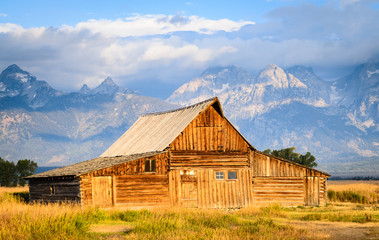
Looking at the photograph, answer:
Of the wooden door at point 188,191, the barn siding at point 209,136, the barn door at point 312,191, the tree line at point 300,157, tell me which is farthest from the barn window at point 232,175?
the tree line at point 300,157

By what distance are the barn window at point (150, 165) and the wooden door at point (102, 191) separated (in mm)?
2797

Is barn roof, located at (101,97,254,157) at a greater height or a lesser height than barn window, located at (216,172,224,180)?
greater

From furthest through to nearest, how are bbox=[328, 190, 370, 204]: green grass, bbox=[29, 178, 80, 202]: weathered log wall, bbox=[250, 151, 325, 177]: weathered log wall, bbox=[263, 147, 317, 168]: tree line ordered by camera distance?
bbox=[263, 147, 317, 168]: tree line, bbox=[328, 190, 370, 204]: green grass, bbox=[250, 151, 325, 177]: weathered log wall, bbox=[29, 178, 80, 202]: weathered log wall

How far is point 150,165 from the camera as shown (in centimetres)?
3822

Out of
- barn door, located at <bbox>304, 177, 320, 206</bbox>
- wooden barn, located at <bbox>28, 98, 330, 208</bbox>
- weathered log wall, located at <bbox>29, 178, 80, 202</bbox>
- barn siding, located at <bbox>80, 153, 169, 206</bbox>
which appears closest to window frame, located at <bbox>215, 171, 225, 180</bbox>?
wooden barn, located at <bbox>28, 98, 330, 208</bbox>

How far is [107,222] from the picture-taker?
27.6m

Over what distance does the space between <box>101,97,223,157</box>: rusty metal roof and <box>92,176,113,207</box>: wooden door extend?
4.69 meters

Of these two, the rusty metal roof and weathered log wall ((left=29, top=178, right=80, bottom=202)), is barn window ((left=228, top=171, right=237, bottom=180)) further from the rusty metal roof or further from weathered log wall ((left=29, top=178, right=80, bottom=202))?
weathered log wall ((left=29, top=178, right=80, bottom=202))

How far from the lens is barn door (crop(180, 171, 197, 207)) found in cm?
3866

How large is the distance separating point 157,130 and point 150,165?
6357 mm

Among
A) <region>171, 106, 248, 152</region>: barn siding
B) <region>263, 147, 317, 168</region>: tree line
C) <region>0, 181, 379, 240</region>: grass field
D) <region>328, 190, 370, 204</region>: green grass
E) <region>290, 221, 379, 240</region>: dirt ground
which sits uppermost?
<region>171, 106, 248, 152</region>: barn siding

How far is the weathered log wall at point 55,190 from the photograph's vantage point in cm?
3597

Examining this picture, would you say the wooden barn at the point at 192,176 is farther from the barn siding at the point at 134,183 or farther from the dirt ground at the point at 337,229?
the dirt ground at the point at 337,229

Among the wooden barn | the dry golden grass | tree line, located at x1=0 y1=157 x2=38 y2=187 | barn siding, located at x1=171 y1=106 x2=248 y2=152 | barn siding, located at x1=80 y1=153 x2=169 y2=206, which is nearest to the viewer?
barn siding, located at x1=80 y1=153 x2=169 y2=206
